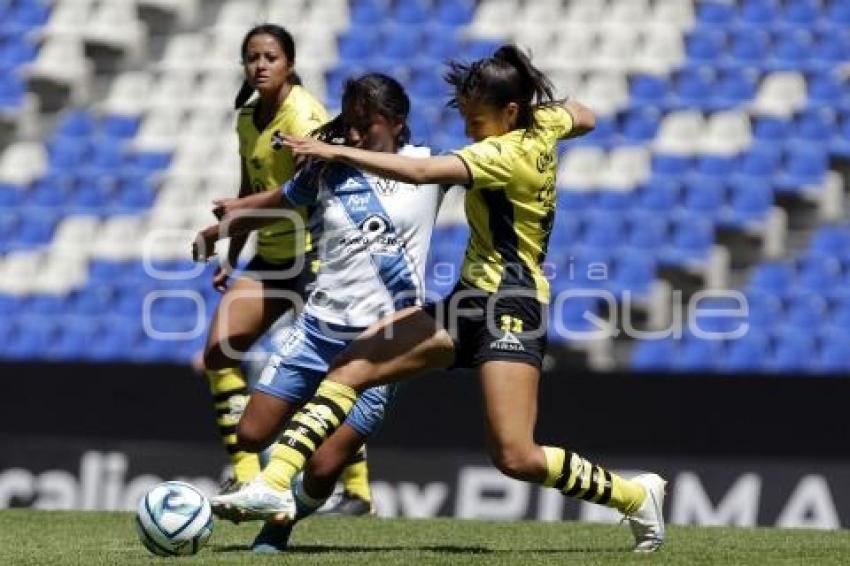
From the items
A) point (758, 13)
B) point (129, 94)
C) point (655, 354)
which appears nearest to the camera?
point (655, 354)

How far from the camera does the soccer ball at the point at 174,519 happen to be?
21.7 ft

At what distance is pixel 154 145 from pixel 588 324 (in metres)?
4.64

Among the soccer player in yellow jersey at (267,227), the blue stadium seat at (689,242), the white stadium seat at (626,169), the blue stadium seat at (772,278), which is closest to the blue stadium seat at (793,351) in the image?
the blue stadium seat at (772,278)

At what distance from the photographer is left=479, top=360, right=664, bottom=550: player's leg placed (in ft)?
21.9

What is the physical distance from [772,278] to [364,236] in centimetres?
696

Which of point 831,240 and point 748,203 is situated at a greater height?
point 748,203

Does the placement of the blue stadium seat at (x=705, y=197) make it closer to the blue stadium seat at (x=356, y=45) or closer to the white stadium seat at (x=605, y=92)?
Answer: the white stadium seat at (x=605, y=92)

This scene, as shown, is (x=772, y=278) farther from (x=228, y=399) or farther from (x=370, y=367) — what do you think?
(x=370, y=367)

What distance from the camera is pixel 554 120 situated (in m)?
7.12

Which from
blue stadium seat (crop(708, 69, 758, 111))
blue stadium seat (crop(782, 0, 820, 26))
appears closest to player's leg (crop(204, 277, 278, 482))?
blue stadium seat (crop(708, 69, 758, 111))

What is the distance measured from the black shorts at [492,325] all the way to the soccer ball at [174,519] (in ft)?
3.70

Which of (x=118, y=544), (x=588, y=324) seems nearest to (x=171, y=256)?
(x=588, y=324)

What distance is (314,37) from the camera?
630 inches

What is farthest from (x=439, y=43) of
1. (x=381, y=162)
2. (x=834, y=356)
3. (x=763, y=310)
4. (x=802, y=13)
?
(x=381, y=162)
